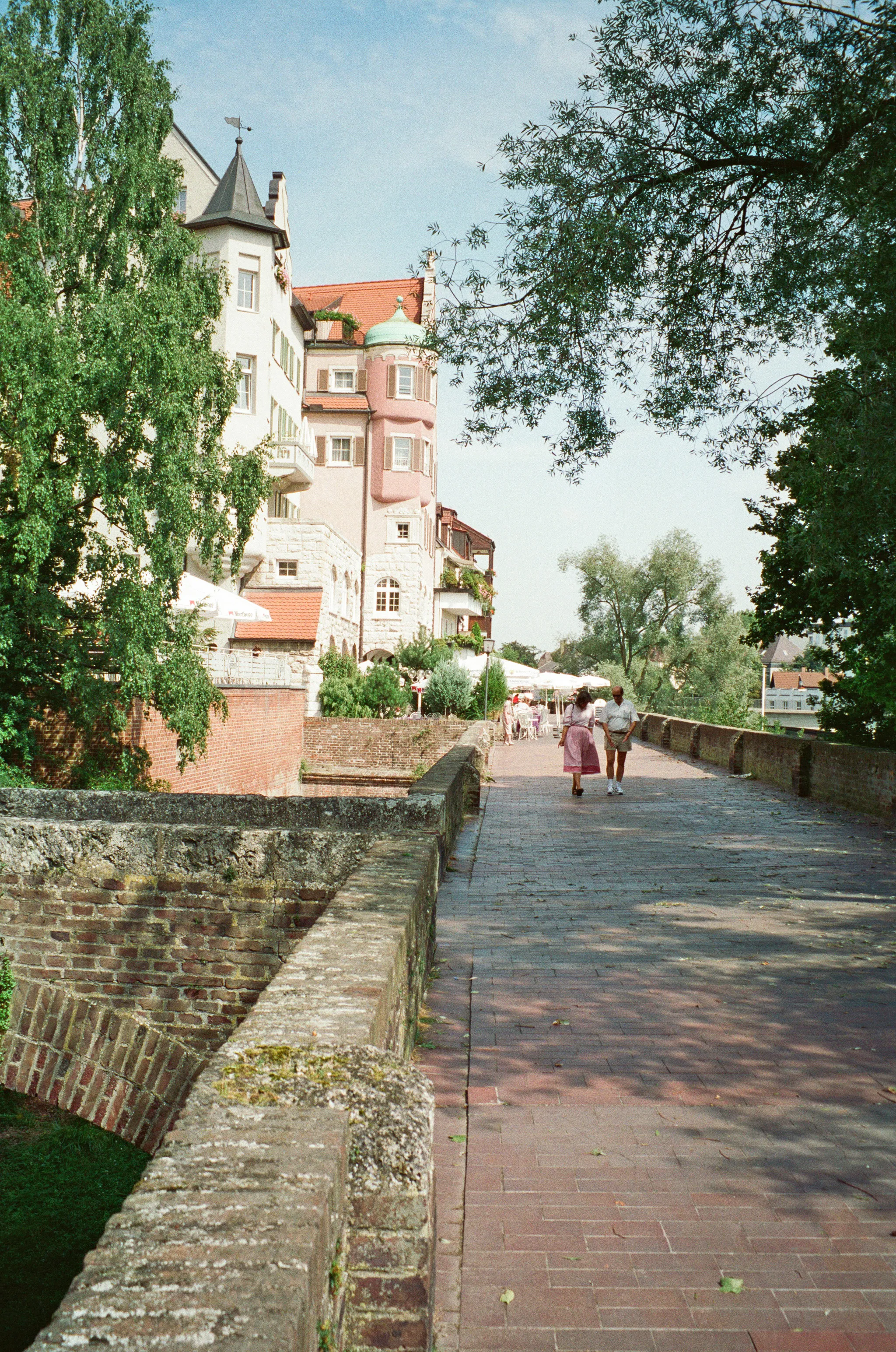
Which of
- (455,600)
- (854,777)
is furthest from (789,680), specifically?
(854,777)

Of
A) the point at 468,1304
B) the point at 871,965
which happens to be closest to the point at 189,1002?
the point at 468,1304

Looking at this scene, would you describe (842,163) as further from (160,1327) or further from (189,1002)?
(160,1327)

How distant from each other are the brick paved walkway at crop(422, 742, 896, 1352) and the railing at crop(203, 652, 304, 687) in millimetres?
17150

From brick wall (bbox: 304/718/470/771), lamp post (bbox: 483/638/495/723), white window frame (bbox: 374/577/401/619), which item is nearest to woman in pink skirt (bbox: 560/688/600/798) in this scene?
brick wall (bbox: 304/718/470/771)

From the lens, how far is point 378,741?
32.8m

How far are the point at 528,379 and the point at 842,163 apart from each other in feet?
12.7

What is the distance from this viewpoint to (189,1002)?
20.6 feet

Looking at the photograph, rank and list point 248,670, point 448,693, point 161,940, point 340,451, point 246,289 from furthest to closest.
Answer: point 340,451
point 448,693
point 246,289
point 248,670
point 161,940

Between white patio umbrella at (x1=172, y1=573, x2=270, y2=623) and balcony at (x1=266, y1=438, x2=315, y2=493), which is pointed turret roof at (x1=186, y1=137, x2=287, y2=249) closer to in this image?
balcony at (x1=266, y1=438, x2=315, y2=493)

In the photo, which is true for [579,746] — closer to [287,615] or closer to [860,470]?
[860,470]

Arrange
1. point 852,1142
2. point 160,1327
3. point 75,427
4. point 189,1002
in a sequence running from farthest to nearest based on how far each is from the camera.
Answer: point 75,427 → point 189,1002 → point 852,1142 → point 160,1327

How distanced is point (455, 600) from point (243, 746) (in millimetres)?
33241

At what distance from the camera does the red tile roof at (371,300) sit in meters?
52.5

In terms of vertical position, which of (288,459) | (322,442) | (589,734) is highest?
(322,442)
